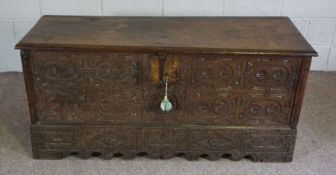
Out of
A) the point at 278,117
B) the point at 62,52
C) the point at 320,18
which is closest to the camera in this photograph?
the point at 62,52

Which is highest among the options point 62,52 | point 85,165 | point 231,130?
point 62,52

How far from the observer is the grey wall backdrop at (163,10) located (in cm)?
191

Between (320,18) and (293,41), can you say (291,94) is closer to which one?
(293,41)

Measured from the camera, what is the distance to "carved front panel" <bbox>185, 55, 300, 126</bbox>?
1.39 metres

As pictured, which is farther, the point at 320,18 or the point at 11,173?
the point at 320,18

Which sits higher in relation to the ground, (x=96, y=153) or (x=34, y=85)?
(x=34, y=85)

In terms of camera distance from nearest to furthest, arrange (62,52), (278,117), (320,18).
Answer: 1. (62,52)
2. (278,117)
3. (320,18)

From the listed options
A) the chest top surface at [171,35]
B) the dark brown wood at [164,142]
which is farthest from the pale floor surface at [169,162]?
the chest top surface at [171,35]

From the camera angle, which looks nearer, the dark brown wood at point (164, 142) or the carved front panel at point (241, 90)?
the carved front panel at point (241, 90)

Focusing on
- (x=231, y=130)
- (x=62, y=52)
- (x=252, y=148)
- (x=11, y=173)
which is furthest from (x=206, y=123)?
(x=11, y=173)

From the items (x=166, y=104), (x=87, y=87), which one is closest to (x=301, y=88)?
(x=166, y=104)

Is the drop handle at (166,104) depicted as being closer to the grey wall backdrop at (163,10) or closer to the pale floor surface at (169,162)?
the pale floor surface at (169,162)

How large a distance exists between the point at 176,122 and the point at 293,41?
1.63 feet

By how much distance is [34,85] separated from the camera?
143cm
